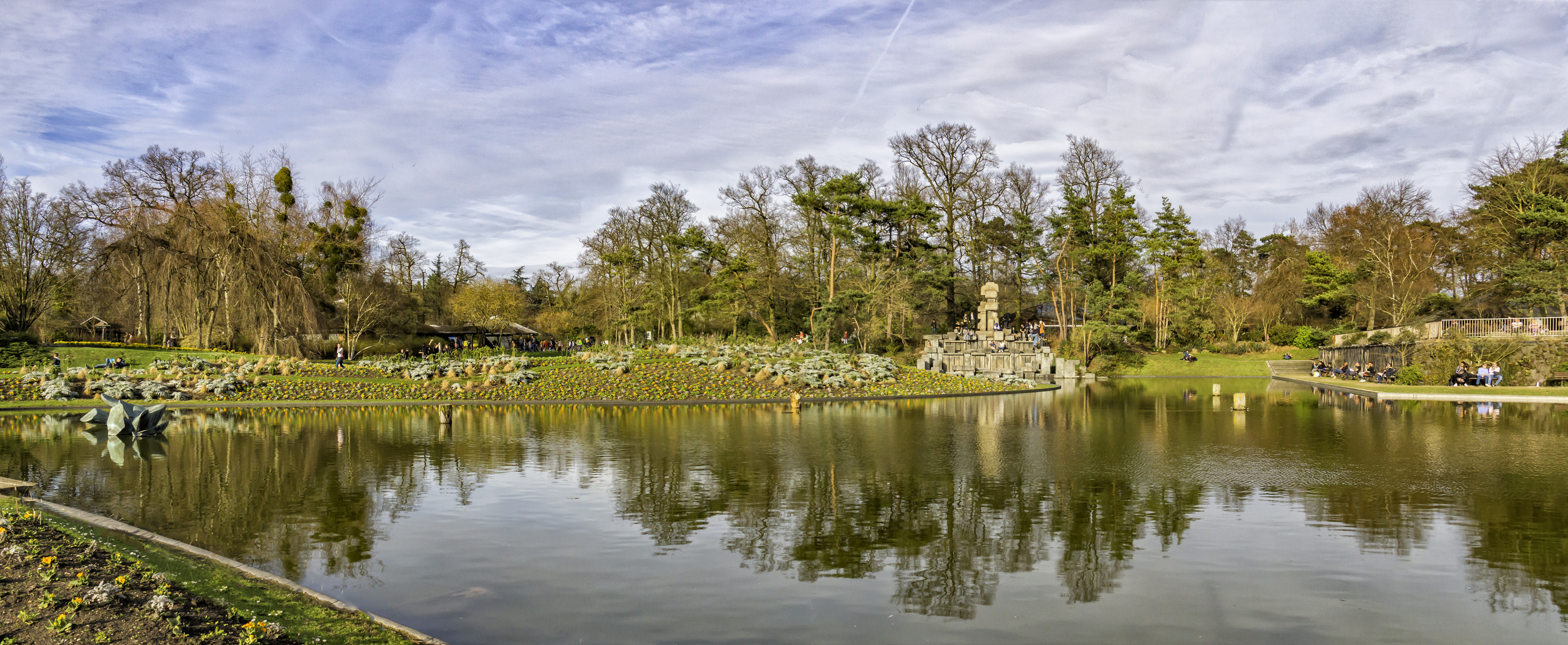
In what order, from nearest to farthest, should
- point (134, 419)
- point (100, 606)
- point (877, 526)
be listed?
point (100, 606) → point (877, 526) → point (134, 419)

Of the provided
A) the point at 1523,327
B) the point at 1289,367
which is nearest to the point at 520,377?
the point at 1523,327

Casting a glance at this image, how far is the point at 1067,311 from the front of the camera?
6631 centimetres

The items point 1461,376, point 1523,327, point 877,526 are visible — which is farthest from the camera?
point 1523,327

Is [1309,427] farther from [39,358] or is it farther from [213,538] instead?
[39,358]

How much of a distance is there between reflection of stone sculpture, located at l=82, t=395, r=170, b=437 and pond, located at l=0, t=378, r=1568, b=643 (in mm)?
1003

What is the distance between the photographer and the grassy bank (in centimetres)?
587

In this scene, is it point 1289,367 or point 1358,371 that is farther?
point 1289,367

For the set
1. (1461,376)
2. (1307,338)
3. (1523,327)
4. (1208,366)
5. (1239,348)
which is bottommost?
(1208,366)

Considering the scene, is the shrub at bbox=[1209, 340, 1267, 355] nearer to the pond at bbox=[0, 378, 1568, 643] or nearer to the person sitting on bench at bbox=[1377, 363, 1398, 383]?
the person sitting on bench at bbox=[1377, 363, 1398, 383]

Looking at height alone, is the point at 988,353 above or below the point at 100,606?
above

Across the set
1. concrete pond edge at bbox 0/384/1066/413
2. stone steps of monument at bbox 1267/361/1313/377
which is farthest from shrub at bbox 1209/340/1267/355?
concrete pond edge at bbox 0/384/1066/413

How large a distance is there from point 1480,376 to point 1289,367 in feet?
78.7

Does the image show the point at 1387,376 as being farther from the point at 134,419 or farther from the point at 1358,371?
the point at 134,419

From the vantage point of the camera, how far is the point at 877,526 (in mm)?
10602
